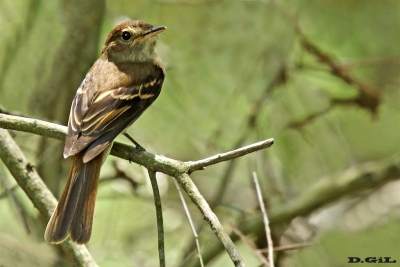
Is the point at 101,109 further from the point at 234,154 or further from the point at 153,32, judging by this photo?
the point at 234,154

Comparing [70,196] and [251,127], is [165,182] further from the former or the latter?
[70,196]

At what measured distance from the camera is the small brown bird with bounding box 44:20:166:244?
3.17 metres

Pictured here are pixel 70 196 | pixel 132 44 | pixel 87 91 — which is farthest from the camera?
pixel 132 44

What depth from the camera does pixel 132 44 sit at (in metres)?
4.70

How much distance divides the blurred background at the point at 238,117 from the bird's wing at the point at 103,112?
808 mm

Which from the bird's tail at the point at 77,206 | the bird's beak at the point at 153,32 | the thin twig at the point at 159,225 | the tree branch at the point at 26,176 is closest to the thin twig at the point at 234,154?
the thin twig at the point at 159,225

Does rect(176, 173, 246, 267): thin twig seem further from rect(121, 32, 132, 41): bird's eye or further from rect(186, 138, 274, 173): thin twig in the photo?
rect(121, 32, 132, 41): bird's eye

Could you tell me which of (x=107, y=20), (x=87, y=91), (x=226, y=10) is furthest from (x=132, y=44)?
(x=226, y=10)

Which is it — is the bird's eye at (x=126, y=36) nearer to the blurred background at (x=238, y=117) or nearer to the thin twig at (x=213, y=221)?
the blurred background at (x=238, y=117)

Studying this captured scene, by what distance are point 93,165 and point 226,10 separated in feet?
10.0

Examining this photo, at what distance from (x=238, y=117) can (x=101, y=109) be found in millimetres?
2518

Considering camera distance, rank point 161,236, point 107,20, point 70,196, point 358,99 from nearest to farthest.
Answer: point 161,236
point 70,196
point 358,99
point 107,20

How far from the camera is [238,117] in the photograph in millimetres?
6188

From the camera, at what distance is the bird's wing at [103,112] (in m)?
3.45
